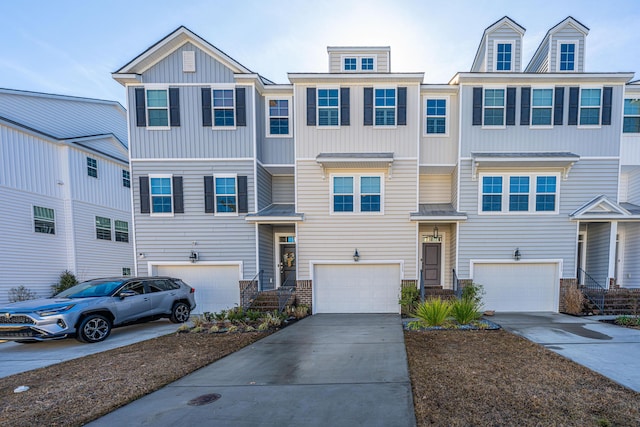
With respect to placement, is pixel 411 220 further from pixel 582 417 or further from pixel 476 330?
pixel 582 417

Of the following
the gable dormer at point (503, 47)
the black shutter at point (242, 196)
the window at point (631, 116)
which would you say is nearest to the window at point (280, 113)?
the black shutter at point (242, 196)

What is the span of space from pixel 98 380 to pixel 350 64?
12256mm

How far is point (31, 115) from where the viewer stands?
12.9m

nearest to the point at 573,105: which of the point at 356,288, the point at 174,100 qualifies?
the point at 356,288

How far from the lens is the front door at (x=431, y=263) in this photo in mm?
11516

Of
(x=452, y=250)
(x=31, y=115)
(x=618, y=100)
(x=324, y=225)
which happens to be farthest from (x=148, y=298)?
(x=618, y=100)

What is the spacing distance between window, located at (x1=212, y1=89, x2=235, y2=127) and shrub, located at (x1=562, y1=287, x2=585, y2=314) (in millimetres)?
12978

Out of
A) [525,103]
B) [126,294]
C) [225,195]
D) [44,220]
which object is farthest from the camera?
[44,220]

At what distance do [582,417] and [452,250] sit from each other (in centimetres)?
782

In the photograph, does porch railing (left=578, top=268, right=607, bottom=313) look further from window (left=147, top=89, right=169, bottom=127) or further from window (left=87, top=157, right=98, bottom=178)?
window (left=87, top=157, right=98, bottom=178)

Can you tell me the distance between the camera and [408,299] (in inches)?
382

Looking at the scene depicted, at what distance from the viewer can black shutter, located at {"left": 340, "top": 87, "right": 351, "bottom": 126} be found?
33.9 feet

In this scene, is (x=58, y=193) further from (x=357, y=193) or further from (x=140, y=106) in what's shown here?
(x=357, y=193)

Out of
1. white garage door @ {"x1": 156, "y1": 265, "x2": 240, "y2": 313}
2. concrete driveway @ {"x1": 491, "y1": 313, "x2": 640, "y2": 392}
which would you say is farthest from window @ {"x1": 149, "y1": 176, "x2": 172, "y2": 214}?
concrete driveway @ {"x1": 491, "y1": 313, "x2": 640, "y2": 392}
